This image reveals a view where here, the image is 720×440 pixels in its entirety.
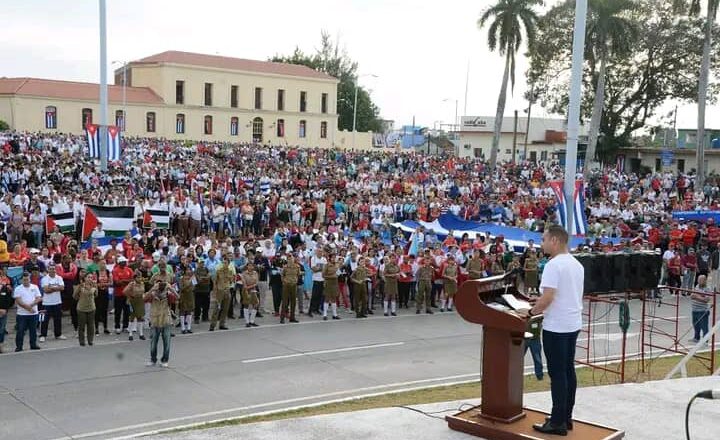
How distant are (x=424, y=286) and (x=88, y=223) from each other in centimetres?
843

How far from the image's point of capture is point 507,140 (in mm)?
81125

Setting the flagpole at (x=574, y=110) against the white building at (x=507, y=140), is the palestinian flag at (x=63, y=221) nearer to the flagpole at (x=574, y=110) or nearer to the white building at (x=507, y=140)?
the flagpole at (x=574, y=110)

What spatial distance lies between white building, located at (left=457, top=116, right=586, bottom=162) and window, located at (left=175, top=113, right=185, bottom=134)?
2734cm

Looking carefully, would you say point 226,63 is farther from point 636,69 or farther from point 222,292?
point 222,292

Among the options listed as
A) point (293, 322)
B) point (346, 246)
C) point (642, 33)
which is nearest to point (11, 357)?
point (293, 322)

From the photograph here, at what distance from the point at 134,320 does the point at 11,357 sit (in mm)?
2423

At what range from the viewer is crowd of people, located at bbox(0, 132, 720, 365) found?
52.3ft

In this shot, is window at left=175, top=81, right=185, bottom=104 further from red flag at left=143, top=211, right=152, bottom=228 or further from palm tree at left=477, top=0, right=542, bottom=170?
red flag at left=143, top=211, right=152, bottom=228

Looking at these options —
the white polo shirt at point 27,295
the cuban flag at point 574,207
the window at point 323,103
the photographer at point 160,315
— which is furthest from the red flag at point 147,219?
the window at point 323,103

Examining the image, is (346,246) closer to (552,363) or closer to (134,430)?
(134,430)

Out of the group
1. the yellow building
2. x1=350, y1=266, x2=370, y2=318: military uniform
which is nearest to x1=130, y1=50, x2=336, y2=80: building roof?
the yellow building

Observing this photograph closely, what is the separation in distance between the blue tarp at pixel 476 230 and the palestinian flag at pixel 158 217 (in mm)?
7674

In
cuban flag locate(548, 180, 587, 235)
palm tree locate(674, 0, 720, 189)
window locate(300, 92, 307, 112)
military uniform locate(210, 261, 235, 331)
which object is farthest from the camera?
window locate(300, 92, 307, 112)

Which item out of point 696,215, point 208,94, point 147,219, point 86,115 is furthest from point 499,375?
point 208,94
